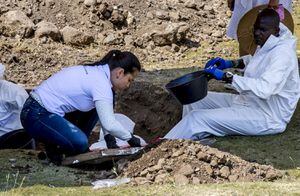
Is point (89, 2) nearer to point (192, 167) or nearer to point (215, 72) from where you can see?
point (215, 72)

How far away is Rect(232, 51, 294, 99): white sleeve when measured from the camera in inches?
280

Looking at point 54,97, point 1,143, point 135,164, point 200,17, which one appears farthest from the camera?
point 200,17

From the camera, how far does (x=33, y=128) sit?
6773 mm

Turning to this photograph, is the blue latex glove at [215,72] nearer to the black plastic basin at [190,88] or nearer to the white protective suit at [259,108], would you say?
the black plastic basin at [190,88]

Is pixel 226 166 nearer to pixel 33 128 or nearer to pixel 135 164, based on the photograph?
pixel 135 164

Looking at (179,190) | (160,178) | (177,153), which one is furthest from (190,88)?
(179,190)

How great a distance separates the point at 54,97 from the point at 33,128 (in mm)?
347

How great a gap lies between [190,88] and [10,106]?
6.38 ft

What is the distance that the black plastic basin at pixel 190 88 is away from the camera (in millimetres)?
7062

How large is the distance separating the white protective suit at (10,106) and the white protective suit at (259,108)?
5.17 ft

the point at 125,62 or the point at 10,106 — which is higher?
the point at 125,62

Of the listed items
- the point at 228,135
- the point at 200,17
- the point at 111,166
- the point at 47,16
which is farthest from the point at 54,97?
the point at 200,17

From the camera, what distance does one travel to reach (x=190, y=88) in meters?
7.09

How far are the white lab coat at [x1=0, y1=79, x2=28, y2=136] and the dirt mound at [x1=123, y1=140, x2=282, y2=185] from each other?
1.97 m
